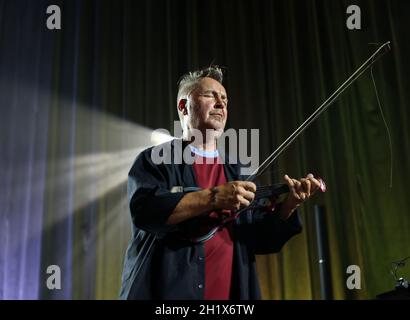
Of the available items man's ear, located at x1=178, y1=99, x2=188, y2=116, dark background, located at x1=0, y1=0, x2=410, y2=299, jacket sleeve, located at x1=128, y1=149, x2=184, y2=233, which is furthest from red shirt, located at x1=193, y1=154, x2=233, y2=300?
dark background, located at x1=0, y1=0, x2=410, y2=299

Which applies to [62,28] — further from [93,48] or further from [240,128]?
[240,128]

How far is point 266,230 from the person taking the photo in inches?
48.9

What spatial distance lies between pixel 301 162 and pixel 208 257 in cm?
162

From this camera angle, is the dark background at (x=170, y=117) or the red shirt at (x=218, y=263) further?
the dark background at (x=170, y=117)

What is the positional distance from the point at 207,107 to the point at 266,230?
15.7 inches

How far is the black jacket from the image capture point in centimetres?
109

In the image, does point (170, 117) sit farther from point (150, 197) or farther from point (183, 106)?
point (150, 197)

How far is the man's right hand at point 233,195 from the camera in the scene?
1.08 meters

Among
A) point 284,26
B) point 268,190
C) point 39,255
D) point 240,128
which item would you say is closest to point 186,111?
point 268,190

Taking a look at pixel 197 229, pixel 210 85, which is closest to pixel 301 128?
pixel 210 85

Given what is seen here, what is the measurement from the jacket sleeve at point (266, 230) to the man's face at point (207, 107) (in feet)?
0.94

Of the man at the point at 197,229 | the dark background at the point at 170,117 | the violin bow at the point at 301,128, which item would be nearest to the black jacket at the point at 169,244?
the man at the point at 197,229

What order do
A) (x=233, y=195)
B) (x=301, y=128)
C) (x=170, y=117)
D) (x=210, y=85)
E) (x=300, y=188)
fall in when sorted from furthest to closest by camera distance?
(x=170, y=117), (x=210, y=85), (x=301, y=128), (x=300, y=188), (x=233, y=195)

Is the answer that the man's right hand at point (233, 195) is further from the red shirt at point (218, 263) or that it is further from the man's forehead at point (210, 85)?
the man's forehead at point (210, 85)
